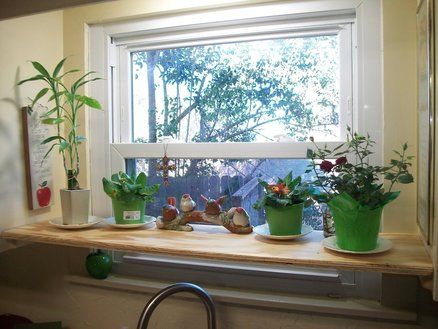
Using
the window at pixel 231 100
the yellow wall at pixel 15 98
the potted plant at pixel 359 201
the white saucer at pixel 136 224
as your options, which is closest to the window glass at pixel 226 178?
the window at pixel 231 100

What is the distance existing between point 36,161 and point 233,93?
2.81 ft

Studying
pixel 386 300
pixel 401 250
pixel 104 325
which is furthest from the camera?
pixel 104 325

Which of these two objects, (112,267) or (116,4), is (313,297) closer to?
(112,267)

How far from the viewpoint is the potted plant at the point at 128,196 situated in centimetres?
Answer: 125

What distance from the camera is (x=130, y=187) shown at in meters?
1.25

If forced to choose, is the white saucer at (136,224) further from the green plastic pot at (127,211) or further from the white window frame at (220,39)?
Answer: the white window frame at (220,39)

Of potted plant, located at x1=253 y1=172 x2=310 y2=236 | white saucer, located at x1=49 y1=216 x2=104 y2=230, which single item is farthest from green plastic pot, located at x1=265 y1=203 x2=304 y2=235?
white saucer, located at x1=49 y1=216 x2=104 y2=230

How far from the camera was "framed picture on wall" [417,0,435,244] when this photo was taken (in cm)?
84

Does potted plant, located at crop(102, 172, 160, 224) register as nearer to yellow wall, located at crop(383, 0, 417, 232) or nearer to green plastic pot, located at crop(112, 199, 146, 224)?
green plastic pot, located at crop(112, 199, 146, 224)

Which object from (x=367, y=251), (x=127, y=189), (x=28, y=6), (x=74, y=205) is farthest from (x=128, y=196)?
(x=367, y=251)

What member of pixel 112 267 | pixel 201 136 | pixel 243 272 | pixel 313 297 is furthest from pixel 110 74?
pixel 313 297

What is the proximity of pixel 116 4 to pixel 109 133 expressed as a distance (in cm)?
55

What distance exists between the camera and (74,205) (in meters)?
1.26

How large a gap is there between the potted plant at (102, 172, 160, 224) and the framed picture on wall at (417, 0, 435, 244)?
895mm
